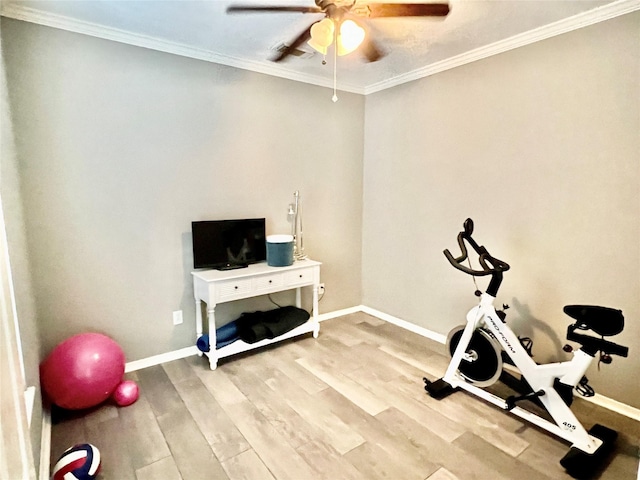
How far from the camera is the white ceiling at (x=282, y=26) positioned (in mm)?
2186

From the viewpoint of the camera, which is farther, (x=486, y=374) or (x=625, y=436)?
(x=486, y=374)

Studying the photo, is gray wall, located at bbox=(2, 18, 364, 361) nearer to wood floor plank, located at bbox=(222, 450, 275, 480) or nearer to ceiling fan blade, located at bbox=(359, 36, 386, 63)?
ceiling fan blade, located at bbox=(359, 36, 386, 63)

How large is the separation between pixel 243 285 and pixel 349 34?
1920mm

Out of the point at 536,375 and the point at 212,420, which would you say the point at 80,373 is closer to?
the point at 212,420

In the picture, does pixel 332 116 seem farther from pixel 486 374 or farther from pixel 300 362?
pixel 486 374

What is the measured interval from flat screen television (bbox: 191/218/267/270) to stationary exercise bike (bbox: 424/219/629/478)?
1.66m

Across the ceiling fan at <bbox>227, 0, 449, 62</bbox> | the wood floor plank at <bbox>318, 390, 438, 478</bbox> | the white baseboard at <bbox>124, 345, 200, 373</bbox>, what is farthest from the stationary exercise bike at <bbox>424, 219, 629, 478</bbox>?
the white baseboard at <bbox>124, 345, 200, 373</bbox>

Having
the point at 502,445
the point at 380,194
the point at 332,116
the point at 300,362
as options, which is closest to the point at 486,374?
the point at 502,445

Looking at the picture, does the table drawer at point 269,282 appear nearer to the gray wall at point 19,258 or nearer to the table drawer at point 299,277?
the table drawer at point 299,277

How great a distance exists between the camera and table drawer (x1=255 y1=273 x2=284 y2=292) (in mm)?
2995

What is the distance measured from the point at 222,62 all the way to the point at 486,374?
3.03 m

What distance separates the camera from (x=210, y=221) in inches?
116

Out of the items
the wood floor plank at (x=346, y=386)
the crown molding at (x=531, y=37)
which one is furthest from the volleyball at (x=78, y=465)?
the crown molding at (x=531, y=37)

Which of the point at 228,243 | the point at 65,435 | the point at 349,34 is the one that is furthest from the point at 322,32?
the point at 65,435
